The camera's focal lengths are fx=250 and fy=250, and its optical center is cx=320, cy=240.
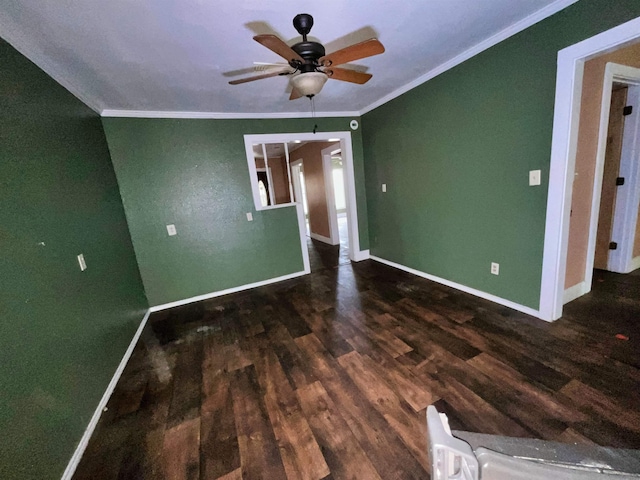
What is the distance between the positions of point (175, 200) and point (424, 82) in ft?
10.7

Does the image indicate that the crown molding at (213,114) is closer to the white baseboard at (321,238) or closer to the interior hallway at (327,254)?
the interior hallway at (327,254)

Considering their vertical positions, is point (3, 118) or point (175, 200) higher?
point (3, 118)

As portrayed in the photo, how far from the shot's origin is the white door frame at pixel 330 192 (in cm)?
526

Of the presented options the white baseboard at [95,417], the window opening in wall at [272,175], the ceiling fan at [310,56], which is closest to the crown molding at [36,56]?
the ceiling fan at [310,56]

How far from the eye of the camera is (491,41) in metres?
2.09

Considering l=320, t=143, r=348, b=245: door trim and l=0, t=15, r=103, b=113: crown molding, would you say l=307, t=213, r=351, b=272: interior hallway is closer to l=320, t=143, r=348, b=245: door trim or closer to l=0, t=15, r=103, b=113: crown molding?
l=320, t=143, r=348, b=245: door trim

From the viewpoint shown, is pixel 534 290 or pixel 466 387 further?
pixel 534 290

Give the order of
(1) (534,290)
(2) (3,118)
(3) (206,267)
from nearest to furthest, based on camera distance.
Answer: (2) (3,118)
(1) (534,290)
(3) (206,267)

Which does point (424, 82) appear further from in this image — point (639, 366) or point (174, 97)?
point (639, 366)

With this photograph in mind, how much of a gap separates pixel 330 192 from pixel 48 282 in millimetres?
4603

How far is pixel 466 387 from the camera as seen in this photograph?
1594 millimetres

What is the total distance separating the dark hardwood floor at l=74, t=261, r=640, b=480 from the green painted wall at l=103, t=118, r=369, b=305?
2.94ft

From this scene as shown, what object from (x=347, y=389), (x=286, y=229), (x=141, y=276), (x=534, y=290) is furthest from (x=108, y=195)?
(x=534, y=290)

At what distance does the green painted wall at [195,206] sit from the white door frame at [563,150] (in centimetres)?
273
